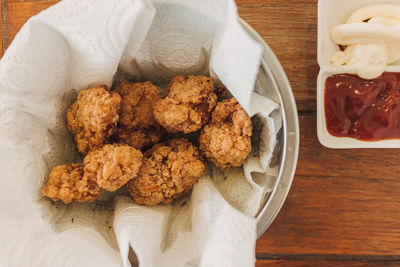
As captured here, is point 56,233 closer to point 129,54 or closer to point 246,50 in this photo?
point 129,54

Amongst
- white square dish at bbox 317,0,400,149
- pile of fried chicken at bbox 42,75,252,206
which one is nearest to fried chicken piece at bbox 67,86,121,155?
pile of fried chicken at bbox 42,75,252,206

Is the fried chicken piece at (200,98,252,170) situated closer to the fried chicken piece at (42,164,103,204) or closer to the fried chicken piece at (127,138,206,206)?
the fried chicken piece at (127,138,206,206)

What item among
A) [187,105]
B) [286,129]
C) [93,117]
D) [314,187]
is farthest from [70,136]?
[314,187]

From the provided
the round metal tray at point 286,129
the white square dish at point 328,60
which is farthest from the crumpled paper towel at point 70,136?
the white square dish at point 328,60

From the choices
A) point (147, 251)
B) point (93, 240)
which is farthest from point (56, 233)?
point (147, 251)

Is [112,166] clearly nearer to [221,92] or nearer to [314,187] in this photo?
[221,92]

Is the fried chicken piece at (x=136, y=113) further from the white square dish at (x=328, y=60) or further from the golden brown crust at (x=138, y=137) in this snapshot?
the white square dish at (x=328, y=60)

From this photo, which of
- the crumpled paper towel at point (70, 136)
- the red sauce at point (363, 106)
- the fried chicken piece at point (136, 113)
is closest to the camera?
the crumpled paper towel at point (70, 136)
